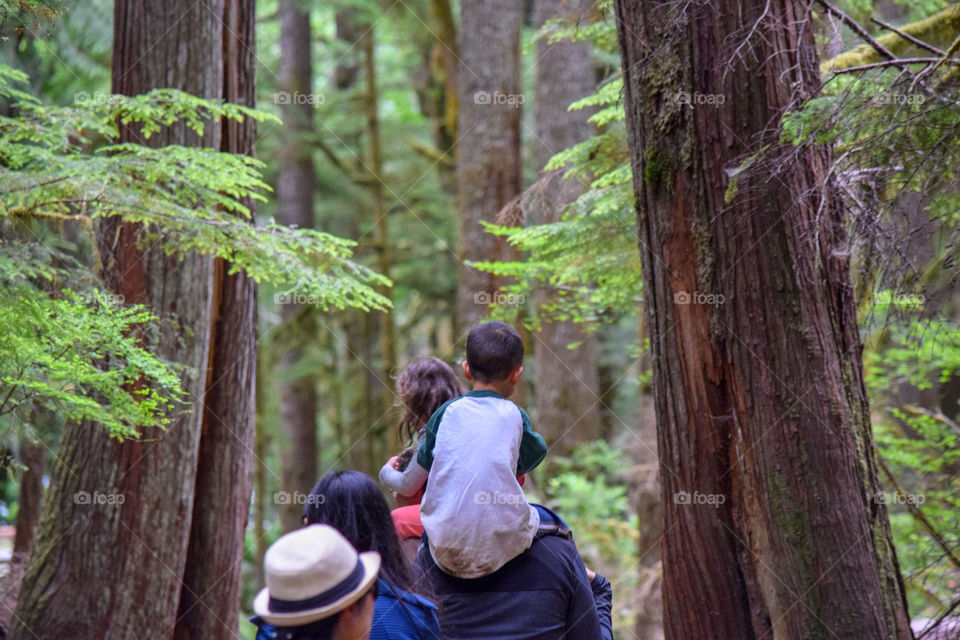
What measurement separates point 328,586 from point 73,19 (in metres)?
9.24

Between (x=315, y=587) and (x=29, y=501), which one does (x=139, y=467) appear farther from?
(x=29, y=501)

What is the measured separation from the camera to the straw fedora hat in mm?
2010

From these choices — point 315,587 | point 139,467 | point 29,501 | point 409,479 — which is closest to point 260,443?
point 29,501

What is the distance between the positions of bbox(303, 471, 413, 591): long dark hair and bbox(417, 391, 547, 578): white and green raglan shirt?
421mm

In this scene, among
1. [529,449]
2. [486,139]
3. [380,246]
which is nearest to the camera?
[529,449]

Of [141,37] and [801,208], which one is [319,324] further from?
[801,208]

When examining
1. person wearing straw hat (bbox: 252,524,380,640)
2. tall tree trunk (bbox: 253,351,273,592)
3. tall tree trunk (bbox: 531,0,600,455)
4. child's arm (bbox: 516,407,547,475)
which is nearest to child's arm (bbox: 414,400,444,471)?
child's arm (bbox: 516,407,547,475)

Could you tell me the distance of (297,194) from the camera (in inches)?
Answer: 604

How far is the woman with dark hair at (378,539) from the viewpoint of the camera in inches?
96.7

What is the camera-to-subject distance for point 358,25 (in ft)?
55.6

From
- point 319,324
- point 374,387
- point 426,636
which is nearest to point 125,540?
point 426,636

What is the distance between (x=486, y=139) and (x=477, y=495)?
738 cm

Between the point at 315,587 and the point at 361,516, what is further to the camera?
the point at 361,516

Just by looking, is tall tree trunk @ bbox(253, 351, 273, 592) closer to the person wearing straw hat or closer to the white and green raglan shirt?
the white and green raglan shirt
